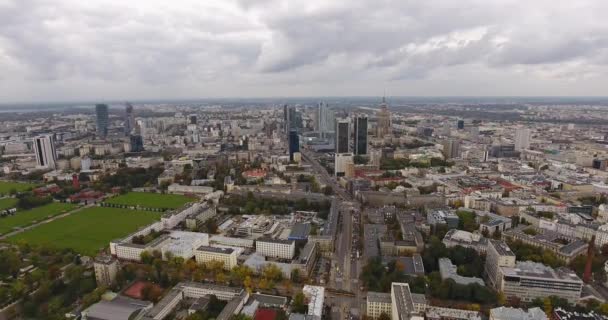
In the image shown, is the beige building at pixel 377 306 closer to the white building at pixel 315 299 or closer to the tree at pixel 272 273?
the white building at pixel 315 299

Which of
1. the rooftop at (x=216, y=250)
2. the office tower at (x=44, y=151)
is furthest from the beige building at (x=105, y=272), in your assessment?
the office tower at (x=44, y=151)

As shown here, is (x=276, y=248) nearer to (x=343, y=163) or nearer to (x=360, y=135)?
(x=343, y=163)

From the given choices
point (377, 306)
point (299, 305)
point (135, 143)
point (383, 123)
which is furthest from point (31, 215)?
point (383, 123)

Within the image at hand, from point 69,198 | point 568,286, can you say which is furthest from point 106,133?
point 568,286

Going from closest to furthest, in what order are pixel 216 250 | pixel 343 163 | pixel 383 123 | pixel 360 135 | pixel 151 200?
pixel 216 250
pixel 151 200
pixel 343 163
pixel 360 135
pixel 383 123

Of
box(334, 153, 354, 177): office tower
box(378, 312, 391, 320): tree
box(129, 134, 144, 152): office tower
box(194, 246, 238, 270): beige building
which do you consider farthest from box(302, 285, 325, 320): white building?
box(129, 134, 144, 152): office tower

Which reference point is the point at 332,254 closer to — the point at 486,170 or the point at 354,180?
the point at 354,180

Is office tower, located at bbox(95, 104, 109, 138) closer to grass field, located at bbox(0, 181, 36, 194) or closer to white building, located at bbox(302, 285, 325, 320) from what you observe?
grass field, located at bbox(0, 181, 36, 194)
